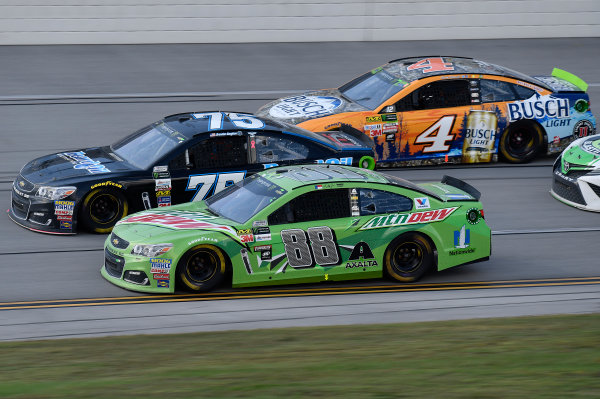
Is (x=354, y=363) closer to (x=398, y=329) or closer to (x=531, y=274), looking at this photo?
(x=398, y=329)

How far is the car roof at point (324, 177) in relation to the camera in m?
10.4

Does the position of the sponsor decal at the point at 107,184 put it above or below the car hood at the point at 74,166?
below

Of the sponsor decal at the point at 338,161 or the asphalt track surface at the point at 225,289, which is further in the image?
the sponsor decal at the point at 338,161

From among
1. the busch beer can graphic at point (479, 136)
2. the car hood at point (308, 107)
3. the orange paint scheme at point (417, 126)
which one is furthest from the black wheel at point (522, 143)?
the car hood at point (308, 107)

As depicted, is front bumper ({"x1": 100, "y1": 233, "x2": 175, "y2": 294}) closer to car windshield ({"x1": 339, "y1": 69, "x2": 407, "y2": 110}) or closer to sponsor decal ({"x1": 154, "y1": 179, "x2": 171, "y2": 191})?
sponsor decal ({"x1": 154, "y1": 179, "x2": 171, "y2": 191})

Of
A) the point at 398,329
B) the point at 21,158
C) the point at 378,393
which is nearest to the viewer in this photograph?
the point at 378,393

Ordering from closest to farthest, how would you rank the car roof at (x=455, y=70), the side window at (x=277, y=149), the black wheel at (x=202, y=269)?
the black wheel at (x=202, y=269) → the side window at (x=277, y=149) → the car roof at (x=455, y=70)

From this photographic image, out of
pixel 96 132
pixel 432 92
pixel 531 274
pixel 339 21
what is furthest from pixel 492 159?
pixel 339 21

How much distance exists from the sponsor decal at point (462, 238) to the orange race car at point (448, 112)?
3714 millimetres

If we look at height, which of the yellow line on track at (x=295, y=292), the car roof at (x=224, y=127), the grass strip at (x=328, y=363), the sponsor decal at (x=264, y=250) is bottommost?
the yellow line on track at (x=295, y=292)

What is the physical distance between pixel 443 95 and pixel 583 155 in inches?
96.0

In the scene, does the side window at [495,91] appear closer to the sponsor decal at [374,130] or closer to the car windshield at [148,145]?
the sponsor decal at [374,130]

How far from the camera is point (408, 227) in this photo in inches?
413

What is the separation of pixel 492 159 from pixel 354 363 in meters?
9.02
